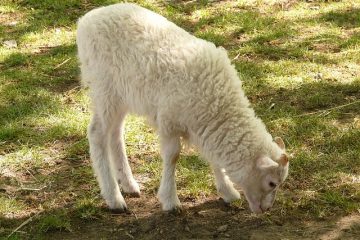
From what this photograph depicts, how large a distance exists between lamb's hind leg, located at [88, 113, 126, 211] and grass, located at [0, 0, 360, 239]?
163 mm

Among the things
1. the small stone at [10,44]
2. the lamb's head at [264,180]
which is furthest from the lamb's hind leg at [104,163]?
the small stone at [10,44]

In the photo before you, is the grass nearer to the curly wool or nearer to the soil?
the soil

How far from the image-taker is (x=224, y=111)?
5.18 m

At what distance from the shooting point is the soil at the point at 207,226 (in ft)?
17.0

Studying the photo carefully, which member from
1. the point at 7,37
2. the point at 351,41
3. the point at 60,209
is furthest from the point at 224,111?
the point at 7,37

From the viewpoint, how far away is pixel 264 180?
506cm

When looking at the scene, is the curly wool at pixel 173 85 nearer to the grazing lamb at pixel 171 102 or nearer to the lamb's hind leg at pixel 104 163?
the grazing lamb at pixel 171 102

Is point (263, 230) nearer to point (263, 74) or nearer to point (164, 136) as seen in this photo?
point (164, 136)

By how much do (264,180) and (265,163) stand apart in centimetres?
17

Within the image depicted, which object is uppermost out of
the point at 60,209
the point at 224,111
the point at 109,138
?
the point at 224,111

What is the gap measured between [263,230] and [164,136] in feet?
3.88

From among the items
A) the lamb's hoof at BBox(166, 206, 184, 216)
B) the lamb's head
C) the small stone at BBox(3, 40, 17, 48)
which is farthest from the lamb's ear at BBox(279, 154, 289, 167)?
the small stone at BBox(3, 40, 17, 48)

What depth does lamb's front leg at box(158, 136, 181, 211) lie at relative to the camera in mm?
5359

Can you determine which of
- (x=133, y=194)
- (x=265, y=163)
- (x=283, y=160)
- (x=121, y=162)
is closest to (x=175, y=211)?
(x=133, y=194)
